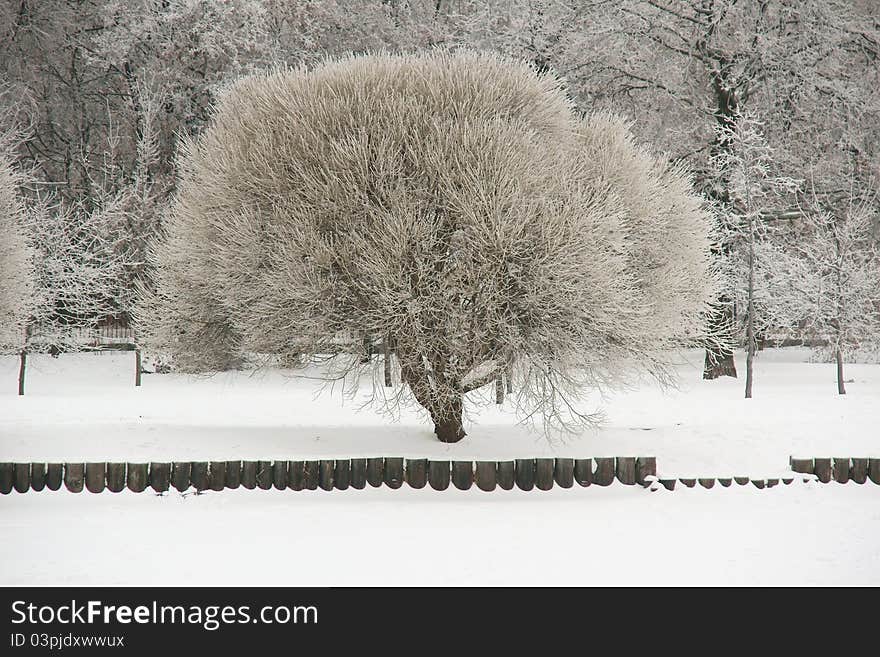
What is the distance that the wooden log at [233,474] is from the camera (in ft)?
36.3

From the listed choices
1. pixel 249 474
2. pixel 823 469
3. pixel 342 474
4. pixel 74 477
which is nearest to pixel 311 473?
pixel 342 474

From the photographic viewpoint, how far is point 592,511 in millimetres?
10406

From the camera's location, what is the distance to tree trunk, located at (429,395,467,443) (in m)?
12.4

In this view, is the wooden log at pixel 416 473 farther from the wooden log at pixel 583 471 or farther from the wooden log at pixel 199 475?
the wooden log at pixel 199 475

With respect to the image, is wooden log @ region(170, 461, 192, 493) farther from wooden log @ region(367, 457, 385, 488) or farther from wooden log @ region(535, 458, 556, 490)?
wooden log @ region(535, 458, 556, 490)

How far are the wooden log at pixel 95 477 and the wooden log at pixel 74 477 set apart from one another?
3.0 inches

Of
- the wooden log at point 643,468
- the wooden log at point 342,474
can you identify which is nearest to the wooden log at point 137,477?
the wooden log at point 342,474

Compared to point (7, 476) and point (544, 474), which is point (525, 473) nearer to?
point (544, 474)

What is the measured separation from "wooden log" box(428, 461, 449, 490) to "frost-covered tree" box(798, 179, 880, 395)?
13.2 meters

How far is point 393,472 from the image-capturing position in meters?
11.2

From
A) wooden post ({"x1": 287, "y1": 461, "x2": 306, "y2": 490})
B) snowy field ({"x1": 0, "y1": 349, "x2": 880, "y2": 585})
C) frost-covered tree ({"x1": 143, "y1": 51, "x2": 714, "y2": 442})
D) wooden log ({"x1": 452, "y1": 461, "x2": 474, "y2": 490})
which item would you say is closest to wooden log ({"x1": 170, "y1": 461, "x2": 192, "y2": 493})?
snowy field ({"x1": 0, "y1": 349, "x2": 880, "y2": 585})
